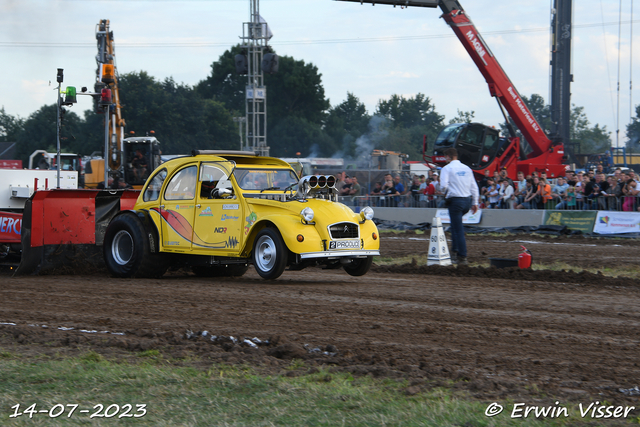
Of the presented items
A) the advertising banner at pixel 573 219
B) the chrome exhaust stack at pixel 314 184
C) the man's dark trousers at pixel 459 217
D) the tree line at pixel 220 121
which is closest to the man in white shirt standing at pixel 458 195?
the man's dark trousers at pixel 459 217

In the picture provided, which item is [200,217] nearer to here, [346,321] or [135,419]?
[346,321]

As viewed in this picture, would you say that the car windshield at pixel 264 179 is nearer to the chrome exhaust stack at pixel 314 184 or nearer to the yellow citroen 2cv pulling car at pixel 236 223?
the yellow citroen 2cv pulling car at pixel 236 223

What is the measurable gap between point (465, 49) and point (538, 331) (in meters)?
22.2

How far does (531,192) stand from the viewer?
20938 mm

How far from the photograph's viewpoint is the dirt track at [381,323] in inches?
192

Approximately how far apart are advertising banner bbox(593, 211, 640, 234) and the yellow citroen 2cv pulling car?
10.9 m

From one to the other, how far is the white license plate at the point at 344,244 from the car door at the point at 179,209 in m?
2.24

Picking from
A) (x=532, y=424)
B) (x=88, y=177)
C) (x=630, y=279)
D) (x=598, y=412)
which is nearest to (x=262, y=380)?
(x=532, y=424)

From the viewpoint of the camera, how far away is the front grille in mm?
9500

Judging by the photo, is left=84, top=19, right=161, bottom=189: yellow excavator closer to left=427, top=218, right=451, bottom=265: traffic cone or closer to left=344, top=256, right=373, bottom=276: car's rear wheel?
left=427, top=218, right=451, bottom=265: traffic cone

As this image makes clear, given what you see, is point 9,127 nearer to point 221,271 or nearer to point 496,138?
point 496,138

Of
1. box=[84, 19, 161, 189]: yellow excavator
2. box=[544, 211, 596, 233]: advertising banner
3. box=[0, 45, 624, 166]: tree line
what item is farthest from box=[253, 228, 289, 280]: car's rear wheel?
box=[0, 45, 624, 166]: tree line

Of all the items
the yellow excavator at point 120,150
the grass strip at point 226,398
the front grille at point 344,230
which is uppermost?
the yellow excavator at point 120,150

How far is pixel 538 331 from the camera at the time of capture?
20.3 ft
